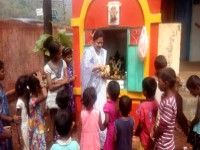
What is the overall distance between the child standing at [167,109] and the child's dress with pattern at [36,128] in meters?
1.50

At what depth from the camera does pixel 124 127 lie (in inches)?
129

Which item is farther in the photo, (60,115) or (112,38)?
(112,38)

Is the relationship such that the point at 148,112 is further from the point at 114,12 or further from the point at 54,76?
the point at 114,12

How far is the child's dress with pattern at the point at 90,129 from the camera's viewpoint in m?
3.39

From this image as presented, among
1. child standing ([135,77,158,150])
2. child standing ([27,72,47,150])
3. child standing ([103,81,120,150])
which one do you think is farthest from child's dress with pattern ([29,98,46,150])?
child standing ([135,77,158,150])

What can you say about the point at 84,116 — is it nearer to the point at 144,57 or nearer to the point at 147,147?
the point at 147,147

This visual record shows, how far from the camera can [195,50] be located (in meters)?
8.61

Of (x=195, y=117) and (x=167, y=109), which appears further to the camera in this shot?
(x=195, y=117)

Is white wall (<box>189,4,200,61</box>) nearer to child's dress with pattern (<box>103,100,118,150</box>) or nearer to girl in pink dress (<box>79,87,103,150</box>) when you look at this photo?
child's dress with pattern (<box>103,100,118,150</box>)

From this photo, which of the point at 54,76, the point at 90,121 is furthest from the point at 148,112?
the point at 54,76

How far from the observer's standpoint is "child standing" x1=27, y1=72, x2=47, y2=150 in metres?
3.49

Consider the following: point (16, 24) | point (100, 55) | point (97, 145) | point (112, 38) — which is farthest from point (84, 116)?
point (16, 24)

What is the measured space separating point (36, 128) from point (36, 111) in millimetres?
226

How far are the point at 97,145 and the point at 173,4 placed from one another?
6221 mm
